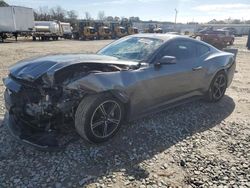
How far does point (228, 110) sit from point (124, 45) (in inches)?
100

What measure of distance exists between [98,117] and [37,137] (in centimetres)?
83

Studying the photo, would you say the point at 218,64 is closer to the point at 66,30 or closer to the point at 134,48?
the point at 134,48

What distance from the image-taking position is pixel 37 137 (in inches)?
130

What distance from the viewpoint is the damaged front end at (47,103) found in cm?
325

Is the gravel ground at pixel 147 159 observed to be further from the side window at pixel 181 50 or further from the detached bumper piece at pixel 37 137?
the side window at pixel 181 50

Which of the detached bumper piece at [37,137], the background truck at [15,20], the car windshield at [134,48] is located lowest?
the detached bumper piece at [37,137]

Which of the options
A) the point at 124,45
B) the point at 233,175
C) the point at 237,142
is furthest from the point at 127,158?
the point at 124,45

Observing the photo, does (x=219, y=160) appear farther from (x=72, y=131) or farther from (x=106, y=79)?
(x=72, y=131)

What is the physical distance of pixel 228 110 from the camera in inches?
209

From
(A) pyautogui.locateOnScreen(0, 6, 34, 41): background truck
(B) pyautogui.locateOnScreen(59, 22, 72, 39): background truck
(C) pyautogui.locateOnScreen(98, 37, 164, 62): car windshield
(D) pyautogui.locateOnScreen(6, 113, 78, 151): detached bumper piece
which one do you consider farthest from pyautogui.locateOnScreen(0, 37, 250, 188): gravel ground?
(B) pyautogui.locateOnScreen(59, 22, 72, 39): background truck

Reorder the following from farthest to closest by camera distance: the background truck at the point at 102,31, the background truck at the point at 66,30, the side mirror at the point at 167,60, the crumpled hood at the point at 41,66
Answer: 1. the background truck at the point at 102,31
2. the background truck at the point at 66,30
3. the side mirror at the point at 167,60
4. the crumpled hood at the point at 41,66

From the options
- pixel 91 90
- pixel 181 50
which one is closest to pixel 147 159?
pixel 91 90

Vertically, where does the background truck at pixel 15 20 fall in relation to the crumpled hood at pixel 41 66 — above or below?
above

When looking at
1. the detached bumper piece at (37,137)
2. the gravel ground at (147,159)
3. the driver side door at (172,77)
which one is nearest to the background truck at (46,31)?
the driver side door at (172,77)
